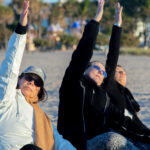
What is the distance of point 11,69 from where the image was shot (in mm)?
2402

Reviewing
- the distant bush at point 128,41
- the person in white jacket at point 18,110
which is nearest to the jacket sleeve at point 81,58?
the person in white jacket at point 18,110

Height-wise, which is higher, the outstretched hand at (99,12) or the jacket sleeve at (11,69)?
the outstretched hand at (99,12)

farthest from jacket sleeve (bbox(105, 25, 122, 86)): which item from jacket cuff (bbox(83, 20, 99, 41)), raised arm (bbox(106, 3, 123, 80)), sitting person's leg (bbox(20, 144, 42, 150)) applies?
sitting person's leg (bbox(20, 144, 42, 150))

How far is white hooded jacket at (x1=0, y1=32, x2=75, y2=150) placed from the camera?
240 centimetres

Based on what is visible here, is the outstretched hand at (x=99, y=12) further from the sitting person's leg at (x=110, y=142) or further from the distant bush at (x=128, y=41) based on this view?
the distant bush at (x=128, y=41)

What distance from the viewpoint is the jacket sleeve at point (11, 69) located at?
2393 mm

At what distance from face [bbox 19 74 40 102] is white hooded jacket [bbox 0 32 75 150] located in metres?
0.17

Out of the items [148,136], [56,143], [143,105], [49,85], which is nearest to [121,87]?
[148,136]

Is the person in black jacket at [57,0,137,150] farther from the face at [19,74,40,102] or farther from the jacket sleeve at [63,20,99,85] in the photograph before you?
the face at [19,74,40,102]

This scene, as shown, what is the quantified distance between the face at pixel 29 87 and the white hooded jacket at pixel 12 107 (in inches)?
6.7

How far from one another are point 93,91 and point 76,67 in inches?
11.4

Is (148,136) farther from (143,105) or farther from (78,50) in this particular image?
(143,105)

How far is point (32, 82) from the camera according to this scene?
2.69m

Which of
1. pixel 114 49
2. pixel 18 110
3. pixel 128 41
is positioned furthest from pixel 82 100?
pixel 128 41
